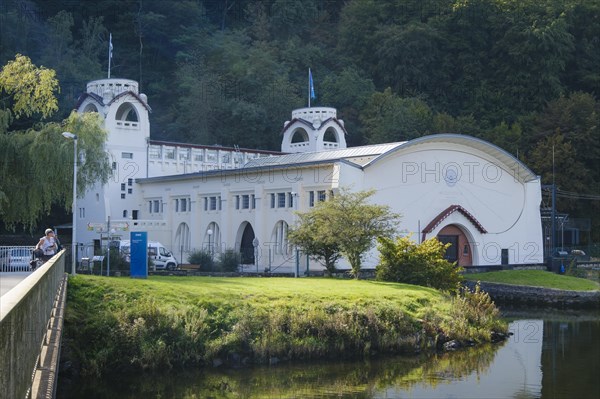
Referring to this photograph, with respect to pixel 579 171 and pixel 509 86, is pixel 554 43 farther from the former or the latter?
pixel 579 171

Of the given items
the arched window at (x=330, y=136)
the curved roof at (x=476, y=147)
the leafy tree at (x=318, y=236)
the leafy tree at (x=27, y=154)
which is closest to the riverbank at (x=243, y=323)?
the leafy tree at (x=318, y=236)

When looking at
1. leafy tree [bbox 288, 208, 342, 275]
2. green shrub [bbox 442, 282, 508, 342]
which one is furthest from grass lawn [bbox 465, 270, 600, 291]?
green shrub [bbox 442, 282, 508, 342]

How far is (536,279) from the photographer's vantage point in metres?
51.6

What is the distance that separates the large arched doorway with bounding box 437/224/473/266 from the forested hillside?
61.3 ft

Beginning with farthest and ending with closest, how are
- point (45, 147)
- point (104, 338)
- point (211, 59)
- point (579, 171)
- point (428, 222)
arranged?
point (211, 59), point (579, 171), point (428, 222), point (45, 147), point (104, 338)

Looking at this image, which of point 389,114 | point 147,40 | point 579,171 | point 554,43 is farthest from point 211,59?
point 579,171

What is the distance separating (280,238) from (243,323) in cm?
2824

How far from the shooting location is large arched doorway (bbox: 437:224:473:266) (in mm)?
56812

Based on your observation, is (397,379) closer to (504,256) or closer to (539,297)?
(539,297)

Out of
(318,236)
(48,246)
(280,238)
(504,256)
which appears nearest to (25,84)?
(48,246)

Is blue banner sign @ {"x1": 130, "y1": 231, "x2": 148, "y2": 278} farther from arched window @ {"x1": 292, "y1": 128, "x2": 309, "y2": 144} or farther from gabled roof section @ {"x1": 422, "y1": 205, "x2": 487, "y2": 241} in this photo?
arched window @ {"x1": 292, "y1": 128, "x2": 309, "y2": 144}

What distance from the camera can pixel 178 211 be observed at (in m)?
64.4

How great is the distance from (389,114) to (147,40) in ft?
119

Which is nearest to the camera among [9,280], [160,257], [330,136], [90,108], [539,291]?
[9,280]
